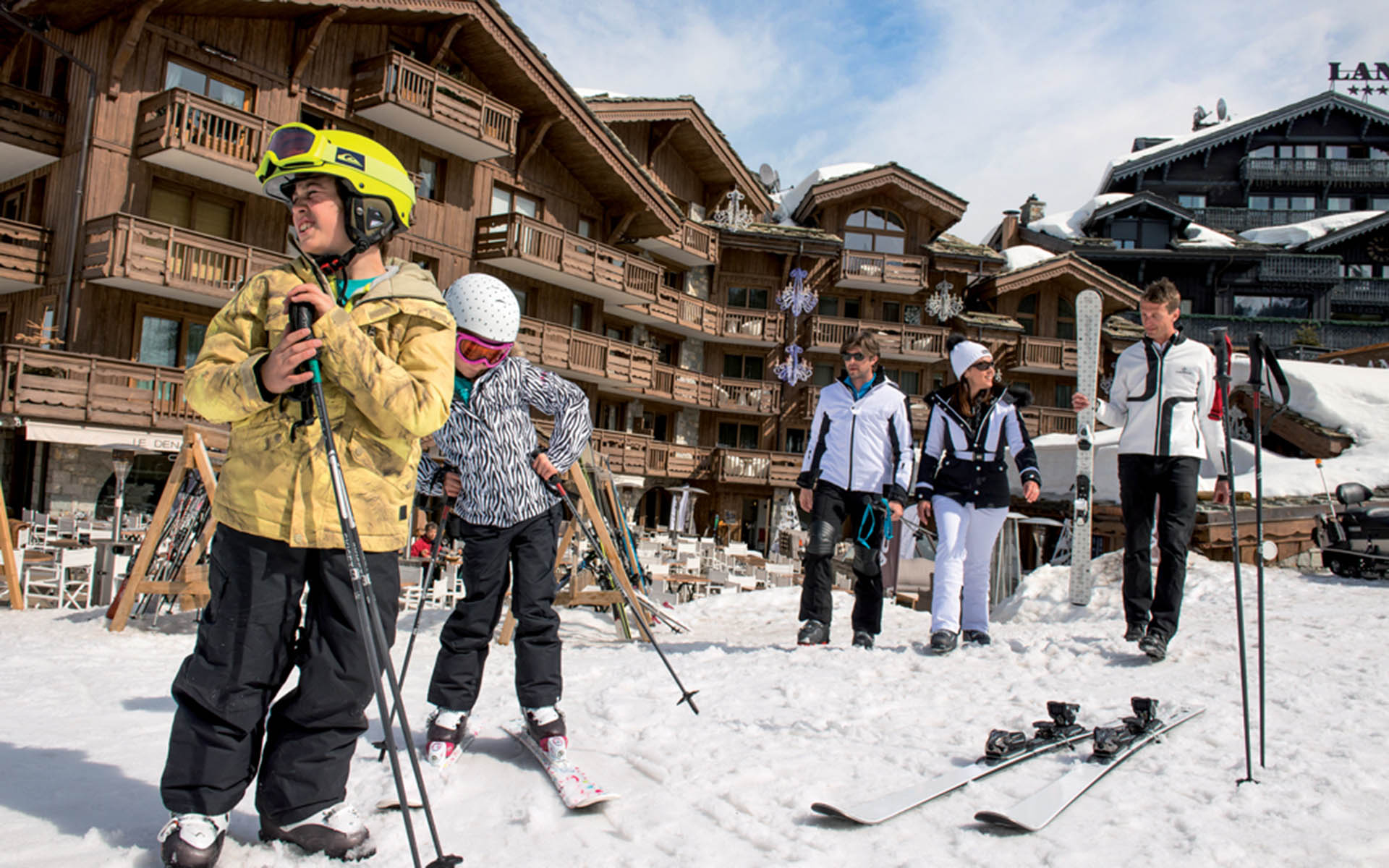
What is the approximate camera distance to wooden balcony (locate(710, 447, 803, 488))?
98.7 ft

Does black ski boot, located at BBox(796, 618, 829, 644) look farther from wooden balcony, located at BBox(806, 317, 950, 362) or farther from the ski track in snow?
wooden balcony, located at BBox(806, 317, 950, 362)

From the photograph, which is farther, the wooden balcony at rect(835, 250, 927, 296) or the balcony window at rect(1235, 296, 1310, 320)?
the balcony window at rect(1235, 296, 1310, 320)

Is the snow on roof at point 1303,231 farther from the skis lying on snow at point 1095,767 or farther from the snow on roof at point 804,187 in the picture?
the skis lying on snow at point 1095,767

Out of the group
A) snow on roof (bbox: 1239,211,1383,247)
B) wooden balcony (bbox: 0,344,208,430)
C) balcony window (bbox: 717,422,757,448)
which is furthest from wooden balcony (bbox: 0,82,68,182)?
snow on roof (bbox: 1239,211,1383,247)

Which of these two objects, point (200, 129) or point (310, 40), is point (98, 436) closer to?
point (200, 129)

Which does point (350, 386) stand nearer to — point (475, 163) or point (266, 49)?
point (266, 49)

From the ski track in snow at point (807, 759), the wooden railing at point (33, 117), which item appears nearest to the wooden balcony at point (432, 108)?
the wooden railing at point (33, 117)

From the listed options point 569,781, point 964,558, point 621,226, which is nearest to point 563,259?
point 621,226

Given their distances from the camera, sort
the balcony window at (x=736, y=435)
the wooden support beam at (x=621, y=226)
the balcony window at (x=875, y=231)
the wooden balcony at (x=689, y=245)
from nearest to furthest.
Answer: the wooden support beam at (x=621, y=226), the wooden balcony at (x=689, y=245), the balcony window at (x=736, y=435), the balcony window at (x=875, y=231)

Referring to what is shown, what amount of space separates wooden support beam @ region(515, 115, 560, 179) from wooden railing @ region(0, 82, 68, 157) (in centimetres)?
1013

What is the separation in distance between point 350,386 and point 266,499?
36 centimetres

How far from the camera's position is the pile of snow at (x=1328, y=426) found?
10727 millimetres

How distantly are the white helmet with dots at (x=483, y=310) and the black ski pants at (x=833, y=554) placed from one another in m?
2.67

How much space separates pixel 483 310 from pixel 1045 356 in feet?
106
